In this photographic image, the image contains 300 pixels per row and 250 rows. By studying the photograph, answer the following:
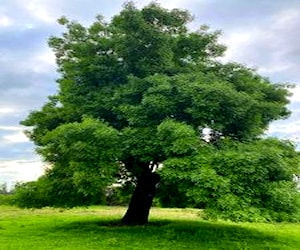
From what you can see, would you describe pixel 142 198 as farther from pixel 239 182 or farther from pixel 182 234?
pixel 239 182

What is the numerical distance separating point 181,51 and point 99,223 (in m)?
11.6

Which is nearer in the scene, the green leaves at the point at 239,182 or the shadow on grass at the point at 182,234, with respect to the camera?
the green leaves at the point at 239,182

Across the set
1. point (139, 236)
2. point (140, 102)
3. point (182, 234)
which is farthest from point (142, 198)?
point (140, 102)

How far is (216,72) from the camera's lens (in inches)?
1171

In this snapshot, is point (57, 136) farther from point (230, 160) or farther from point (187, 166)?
point (230, 160)

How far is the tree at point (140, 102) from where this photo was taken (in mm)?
24094

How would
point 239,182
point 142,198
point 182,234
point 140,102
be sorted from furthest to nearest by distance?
1. point 142,198
2. point 182,234
3. point 140,102
4. point 239,182

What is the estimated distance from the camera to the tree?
949 inches

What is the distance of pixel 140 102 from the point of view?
86.5 ft

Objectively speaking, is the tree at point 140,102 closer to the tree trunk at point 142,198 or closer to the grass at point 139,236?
the tree trunk at point 142,198

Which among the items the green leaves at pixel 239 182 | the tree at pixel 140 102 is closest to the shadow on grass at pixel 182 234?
the tree at pixel 140 102

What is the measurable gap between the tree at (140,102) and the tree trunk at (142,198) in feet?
0.19

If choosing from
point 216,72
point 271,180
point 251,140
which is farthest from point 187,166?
point 216,72

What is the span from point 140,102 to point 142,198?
6222 millimetres
